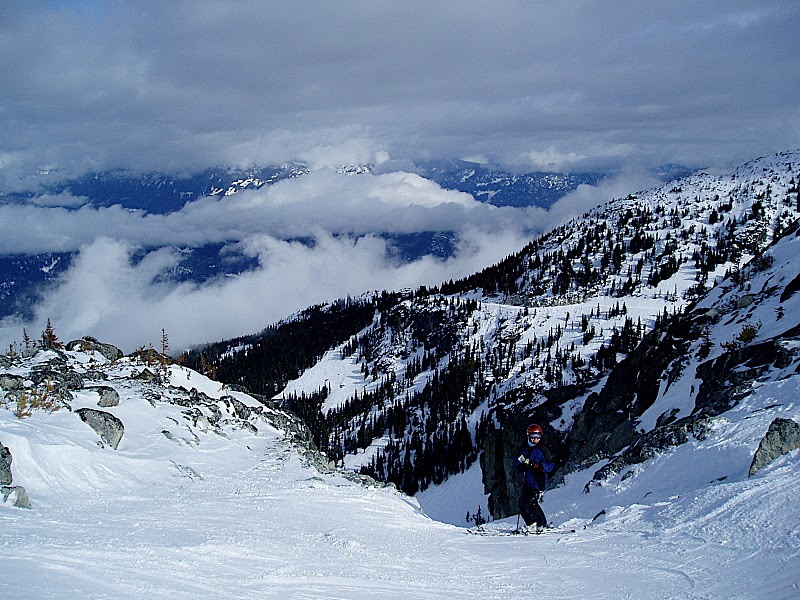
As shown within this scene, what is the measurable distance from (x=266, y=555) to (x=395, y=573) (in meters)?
2.81

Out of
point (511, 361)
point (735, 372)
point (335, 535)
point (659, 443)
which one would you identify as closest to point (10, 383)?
point (335, 535)

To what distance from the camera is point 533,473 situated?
17.4 meters

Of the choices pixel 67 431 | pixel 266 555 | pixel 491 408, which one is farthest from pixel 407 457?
pixel 266 555

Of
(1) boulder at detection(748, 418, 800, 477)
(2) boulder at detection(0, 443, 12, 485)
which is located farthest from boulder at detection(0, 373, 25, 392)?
(1) boulder at detection(748, 418, 800, 477)

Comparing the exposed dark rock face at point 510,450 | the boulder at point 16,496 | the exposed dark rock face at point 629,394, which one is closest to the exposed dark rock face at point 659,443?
the exposed dark rock face at point 629,394

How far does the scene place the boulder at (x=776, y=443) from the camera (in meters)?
16.1

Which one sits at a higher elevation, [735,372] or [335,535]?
[735,372]

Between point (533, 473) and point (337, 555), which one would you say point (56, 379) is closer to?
point (337, 555)

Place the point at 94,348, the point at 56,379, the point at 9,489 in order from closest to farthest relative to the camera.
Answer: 1. the point at 9,489
2. the point at 56,379
3. the point at 94,348

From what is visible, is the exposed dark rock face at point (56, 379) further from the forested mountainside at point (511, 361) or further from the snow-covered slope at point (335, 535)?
the forested mountainside at point (511, 361)

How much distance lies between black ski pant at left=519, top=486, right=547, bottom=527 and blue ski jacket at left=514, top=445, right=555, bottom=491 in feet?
1.03

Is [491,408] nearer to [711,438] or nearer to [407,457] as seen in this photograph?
[407,457]

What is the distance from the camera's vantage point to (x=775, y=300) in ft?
125

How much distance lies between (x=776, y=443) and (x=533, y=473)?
7.22 metres
